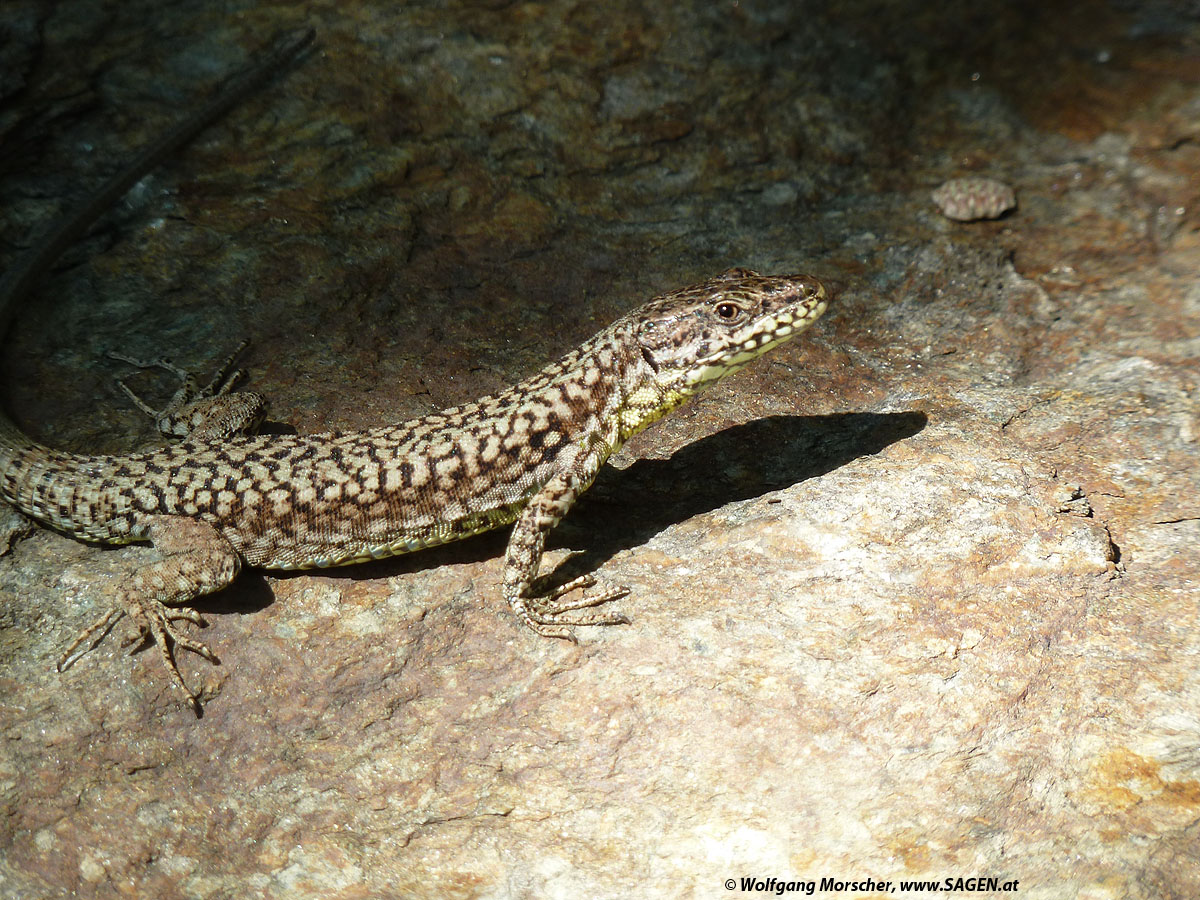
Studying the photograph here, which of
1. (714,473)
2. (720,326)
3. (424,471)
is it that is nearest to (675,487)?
(714,473)

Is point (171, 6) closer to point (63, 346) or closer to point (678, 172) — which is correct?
point (63, 346)

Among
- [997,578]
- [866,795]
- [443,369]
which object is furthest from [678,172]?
[866,795]

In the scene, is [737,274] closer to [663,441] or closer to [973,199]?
[663,441]

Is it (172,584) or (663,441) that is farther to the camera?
(663,441)

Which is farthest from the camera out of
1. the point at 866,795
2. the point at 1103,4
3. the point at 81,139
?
the point at 1103,4

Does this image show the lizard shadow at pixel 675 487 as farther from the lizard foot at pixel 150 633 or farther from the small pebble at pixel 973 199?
the small pebble at pixel 973 199

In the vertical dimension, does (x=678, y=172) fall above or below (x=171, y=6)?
below
